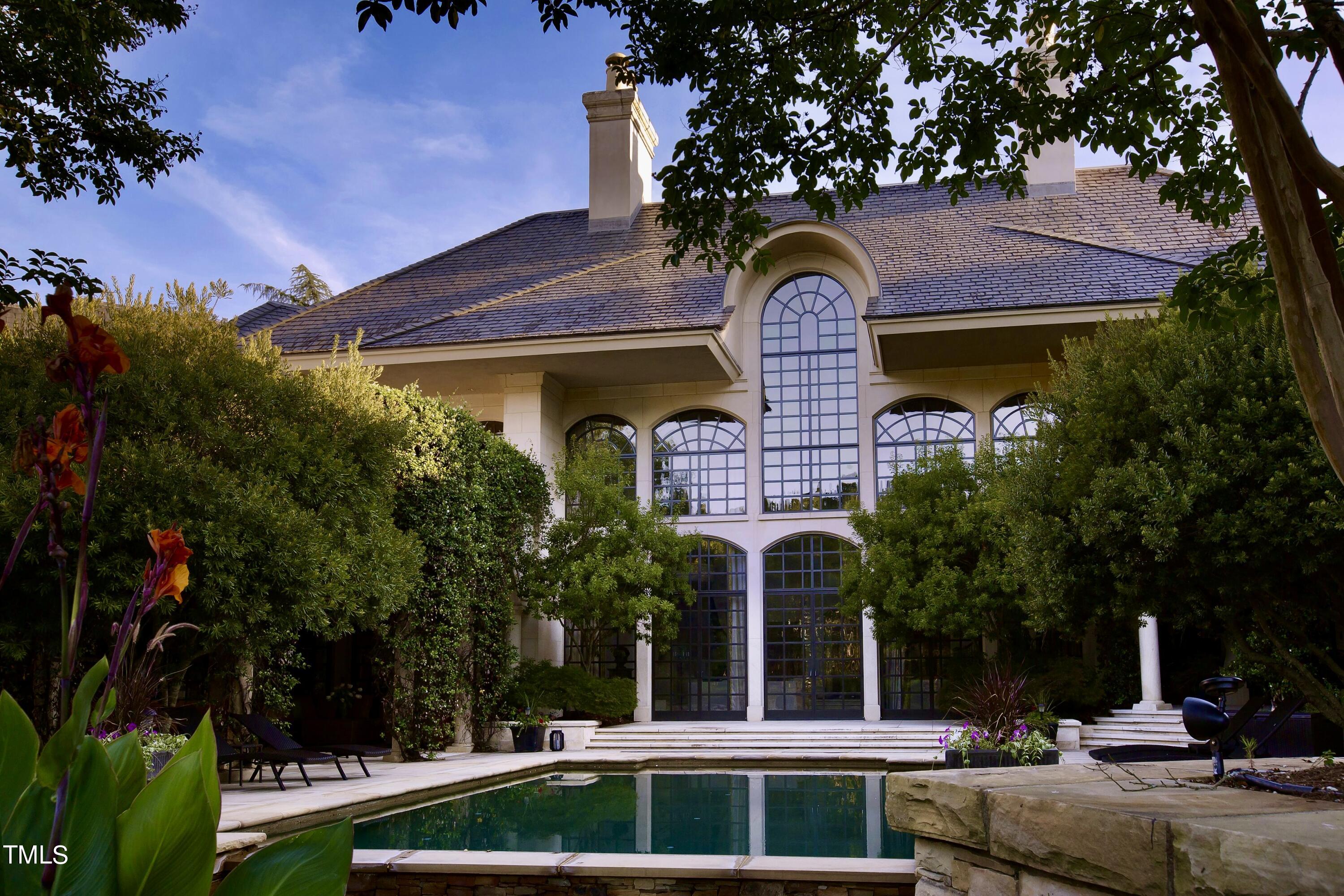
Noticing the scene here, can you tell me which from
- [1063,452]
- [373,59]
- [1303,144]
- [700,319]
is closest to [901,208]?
[700,319]

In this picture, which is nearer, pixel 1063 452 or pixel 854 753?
pixel 1063 452

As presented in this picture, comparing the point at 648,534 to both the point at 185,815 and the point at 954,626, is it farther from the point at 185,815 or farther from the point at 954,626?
the point at 185,815

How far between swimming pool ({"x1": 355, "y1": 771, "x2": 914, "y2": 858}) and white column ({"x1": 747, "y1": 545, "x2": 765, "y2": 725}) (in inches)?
→ 276

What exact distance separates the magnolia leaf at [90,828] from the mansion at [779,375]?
17827mm

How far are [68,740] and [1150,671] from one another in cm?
1892

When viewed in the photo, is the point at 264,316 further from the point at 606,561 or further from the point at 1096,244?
the point at 1096,244

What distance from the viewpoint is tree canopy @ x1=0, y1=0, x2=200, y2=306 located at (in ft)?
25.2

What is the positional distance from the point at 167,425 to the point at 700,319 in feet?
34.2

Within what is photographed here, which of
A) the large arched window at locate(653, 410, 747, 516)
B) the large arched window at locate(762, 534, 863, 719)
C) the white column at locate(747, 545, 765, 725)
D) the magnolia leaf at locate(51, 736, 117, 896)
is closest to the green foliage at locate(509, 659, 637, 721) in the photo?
the white column at locate(747, 545, 765, 725)

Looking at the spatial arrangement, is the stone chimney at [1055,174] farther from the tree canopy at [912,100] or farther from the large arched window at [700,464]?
the tree canopy at [912,100]

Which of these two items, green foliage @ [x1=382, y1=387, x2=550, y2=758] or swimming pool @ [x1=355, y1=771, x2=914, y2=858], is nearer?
swimming pool @ [x1=355, y1=771, x2=914, y2=858]

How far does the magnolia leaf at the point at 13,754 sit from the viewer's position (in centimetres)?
135

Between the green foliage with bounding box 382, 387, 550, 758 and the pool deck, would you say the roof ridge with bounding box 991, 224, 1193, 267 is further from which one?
the green foliage with bounding box 382, 387, 550, 758

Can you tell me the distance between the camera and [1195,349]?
9117 mm
